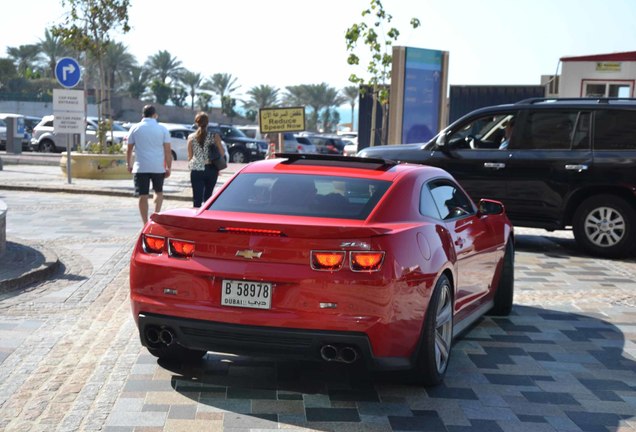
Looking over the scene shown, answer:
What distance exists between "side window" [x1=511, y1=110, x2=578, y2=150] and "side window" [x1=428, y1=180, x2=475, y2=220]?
571 centimetres

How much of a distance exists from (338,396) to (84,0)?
76.3 ft

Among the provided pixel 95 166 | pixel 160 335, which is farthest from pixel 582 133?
pixel 95 166

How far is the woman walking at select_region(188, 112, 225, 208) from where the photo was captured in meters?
14.2

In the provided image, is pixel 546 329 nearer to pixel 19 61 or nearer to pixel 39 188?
pixel 39 188

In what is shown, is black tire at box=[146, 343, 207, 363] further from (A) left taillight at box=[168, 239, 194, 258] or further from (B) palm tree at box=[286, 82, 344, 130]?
(B) palm tree at box=[286, 82, 344, 130]

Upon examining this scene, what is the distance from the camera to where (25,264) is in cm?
980

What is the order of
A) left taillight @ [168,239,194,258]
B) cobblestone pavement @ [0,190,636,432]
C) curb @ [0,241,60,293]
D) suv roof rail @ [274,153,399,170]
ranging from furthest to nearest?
curb @ [0,241,60,293]
suv roof rail @ [274,153,399,170]
left taillight @ [168,239,194,258]
cobblestone pavement @ [0,190,636,432]

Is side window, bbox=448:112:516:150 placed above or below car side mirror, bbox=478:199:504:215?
above

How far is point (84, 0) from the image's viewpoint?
26.8m

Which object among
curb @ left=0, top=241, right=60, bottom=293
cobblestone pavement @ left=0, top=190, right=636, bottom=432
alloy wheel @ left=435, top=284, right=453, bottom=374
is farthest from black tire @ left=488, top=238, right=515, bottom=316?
curb @ left=0, top=241, right=60, bottom=293

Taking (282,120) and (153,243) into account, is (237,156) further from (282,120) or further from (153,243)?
(153,243)

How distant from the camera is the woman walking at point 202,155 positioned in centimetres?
1420

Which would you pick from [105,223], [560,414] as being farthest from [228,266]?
[105,223]

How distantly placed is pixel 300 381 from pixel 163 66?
237 ft
